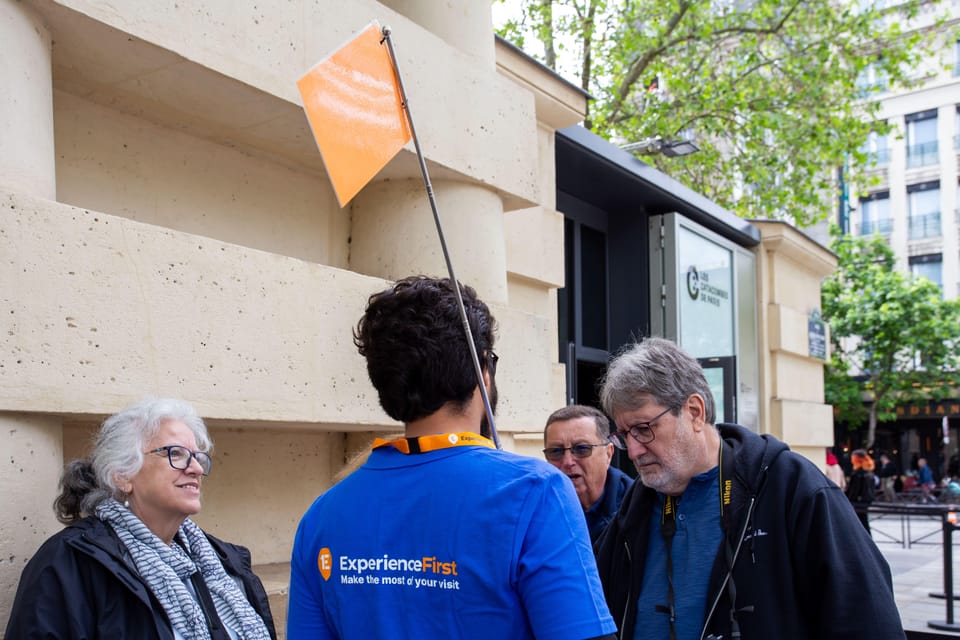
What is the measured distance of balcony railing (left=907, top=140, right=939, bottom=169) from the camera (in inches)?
1510

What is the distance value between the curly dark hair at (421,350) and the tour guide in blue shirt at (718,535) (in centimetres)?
93

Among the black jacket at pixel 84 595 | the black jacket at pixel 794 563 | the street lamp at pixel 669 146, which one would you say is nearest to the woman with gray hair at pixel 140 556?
the black jacket at pixel 84 595

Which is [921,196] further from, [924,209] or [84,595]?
[84,595]

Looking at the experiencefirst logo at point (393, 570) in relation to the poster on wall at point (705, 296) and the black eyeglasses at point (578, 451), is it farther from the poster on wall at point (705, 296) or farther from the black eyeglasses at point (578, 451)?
the poster on wall at point (705, 296)

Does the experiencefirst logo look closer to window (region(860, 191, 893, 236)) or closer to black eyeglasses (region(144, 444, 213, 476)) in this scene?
black eyeglasses (region(144, 444, 213, 476))

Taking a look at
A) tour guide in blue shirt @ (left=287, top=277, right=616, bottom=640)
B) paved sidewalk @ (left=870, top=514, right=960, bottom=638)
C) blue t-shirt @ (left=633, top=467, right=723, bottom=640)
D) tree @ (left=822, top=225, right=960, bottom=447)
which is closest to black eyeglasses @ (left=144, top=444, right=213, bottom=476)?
tour guide in blue shirt @ (left=287, top=277, right=616, bottom=640)

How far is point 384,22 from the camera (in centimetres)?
443

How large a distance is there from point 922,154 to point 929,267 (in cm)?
462

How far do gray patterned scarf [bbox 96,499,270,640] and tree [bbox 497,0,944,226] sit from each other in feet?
39.2

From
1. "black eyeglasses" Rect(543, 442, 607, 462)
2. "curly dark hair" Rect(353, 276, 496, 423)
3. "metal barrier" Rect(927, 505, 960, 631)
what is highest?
"curly dark hair" Rect(353, 276, 496, 423)

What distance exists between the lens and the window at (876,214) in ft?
129

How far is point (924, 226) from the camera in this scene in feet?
126

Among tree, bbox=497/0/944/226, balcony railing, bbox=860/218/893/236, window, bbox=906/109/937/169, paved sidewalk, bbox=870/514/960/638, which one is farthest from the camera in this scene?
balcony railing, bbox=860/218/893/236

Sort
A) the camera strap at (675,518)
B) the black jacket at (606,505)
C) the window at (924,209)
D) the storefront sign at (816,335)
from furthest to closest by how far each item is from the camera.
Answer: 1. the window at (924,209)
2. the storefront sign at (816,335)
3. the black jacket at (606,505)
4. the camera strap at (675,518)
